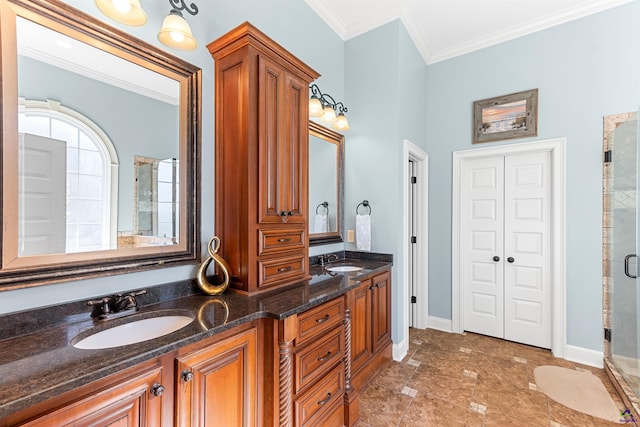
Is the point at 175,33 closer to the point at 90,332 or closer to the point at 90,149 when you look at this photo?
the point at 90,149

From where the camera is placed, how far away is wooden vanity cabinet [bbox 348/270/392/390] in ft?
7.05

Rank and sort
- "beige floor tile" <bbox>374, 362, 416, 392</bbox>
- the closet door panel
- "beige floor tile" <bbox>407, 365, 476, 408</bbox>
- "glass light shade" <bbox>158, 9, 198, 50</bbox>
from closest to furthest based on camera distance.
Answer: "glass light shade" <bbox>158, 9, 198, 50</bbox> → "beige floor tile" <bbox>407, 365, 476, 408</bbox> → "beige floor tile" <bbox>374, 362, 416, 392</bbox> → the closet door panel

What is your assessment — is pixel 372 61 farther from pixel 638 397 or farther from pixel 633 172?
pixel 638 397

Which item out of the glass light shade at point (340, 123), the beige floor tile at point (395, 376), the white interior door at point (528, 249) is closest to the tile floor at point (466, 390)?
the beige floor tile at point (395, 376)

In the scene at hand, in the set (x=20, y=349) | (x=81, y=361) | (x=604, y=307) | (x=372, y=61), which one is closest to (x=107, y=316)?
(x=20, y=349)

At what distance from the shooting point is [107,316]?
1203mm

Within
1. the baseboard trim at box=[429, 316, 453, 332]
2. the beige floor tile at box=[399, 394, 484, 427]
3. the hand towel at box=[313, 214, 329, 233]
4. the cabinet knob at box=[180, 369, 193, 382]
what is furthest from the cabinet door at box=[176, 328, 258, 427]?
the baseboard trim at box=[429, 316, 453, 332]

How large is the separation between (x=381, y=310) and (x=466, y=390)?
33.5 inches

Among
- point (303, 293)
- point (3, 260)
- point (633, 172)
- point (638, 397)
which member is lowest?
point (638, 397)

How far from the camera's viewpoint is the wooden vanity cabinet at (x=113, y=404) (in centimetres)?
74

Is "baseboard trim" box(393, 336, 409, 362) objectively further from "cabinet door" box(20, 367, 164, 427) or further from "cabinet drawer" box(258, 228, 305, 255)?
"cabinet door" box(20, 367, 164, 427)

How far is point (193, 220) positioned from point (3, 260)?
29.4 inches

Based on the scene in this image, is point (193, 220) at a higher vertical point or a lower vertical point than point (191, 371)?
higher

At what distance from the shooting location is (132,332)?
1251mm
